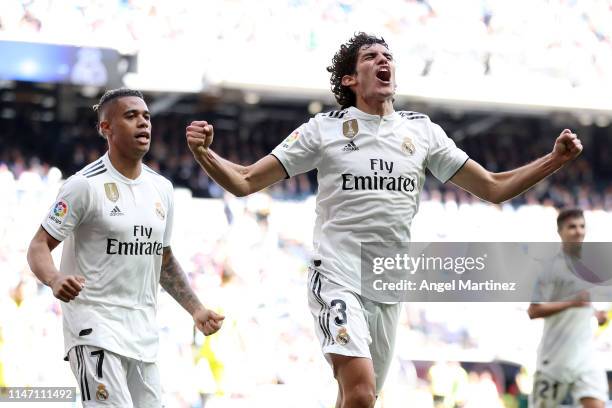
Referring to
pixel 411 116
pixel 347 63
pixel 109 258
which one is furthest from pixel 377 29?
pixel 109 258

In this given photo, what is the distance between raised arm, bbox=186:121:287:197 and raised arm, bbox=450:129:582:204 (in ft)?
3.63

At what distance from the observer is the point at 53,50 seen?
63.7 ft

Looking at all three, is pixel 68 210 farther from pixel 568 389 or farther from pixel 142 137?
pixel 568 389

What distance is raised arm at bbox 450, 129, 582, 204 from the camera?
5594 millimetres

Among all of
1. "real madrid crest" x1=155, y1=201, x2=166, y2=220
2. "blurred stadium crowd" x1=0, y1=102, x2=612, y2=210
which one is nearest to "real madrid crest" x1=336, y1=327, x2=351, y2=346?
"real madrid crest" x1=155, y1=201, x2=166, y2=220

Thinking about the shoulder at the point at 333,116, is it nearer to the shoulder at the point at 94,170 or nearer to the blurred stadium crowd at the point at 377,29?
the shoulder at the point at 94,170

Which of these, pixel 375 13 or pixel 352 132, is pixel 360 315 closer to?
pixel 352 132

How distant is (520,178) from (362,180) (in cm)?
92

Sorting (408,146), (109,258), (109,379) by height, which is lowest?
(109,379)

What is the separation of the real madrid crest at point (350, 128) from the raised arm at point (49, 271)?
1.72 m

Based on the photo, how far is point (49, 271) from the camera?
17.3 feet

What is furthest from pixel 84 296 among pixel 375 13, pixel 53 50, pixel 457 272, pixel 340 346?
pixel 375 13

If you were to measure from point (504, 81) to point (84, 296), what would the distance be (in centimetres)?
1803

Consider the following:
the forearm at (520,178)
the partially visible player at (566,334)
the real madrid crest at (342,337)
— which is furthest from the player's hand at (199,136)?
the partially visible player at (566,334)
